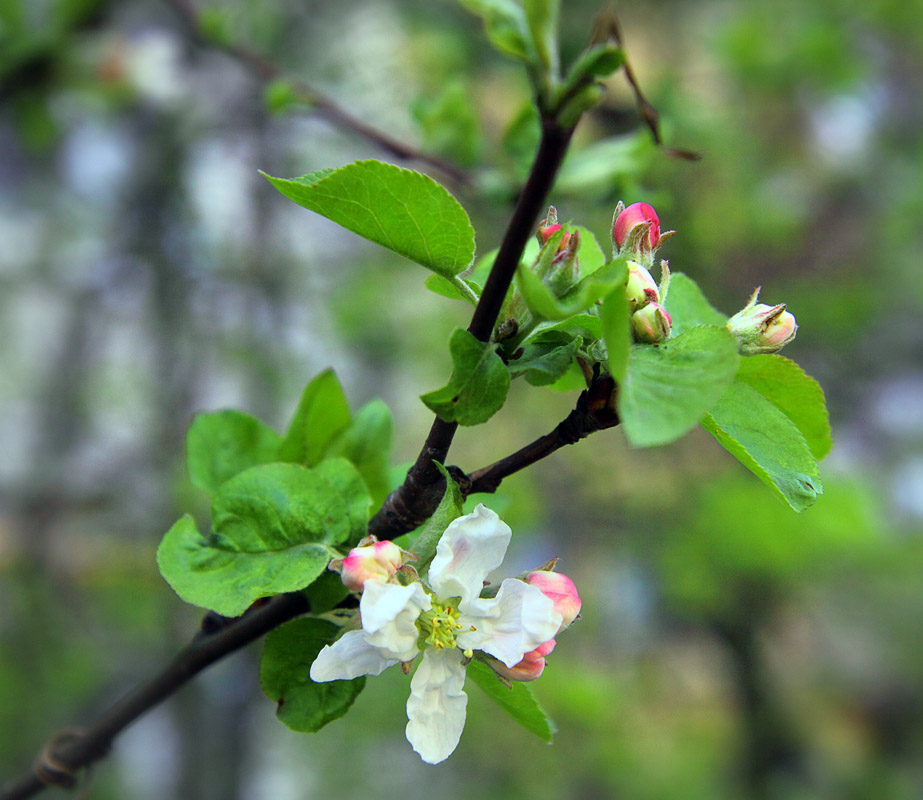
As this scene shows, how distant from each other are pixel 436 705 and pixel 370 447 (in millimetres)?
177

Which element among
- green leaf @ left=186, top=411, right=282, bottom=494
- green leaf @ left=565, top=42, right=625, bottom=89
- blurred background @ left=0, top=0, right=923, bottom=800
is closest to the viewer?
green leaf @ left=565, top=42, right=625, bottom=89

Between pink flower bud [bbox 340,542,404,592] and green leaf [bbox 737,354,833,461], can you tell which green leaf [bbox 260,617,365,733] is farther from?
green leaf [bbox 737,354,833,461]

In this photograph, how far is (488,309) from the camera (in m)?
0.29

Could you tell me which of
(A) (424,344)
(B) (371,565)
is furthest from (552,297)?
(A) (424,344)

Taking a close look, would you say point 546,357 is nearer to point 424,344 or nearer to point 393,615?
point 393,615

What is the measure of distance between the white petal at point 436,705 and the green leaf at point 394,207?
170 mm

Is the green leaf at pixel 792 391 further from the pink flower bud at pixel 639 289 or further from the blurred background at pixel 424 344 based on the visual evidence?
the blurred background at pixel 424 344

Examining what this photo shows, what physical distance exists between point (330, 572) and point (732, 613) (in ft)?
9.94

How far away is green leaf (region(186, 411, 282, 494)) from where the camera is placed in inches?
17.4

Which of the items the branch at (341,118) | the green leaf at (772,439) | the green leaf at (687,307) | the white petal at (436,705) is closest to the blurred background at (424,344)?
the branch at (341,118)

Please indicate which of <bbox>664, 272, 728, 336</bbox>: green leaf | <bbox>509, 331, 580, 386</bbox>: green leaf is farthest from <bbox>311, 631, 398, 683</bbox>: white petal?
<bbox>664, 272, 728, 336</bbox>: green leaf

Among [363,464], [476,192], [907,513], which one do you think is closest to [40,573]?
[476,192]

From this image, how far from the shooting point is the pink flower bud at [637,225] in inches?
13.0

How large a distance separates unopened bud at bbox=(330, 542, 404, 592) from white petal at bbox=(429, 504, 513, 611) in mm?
16
